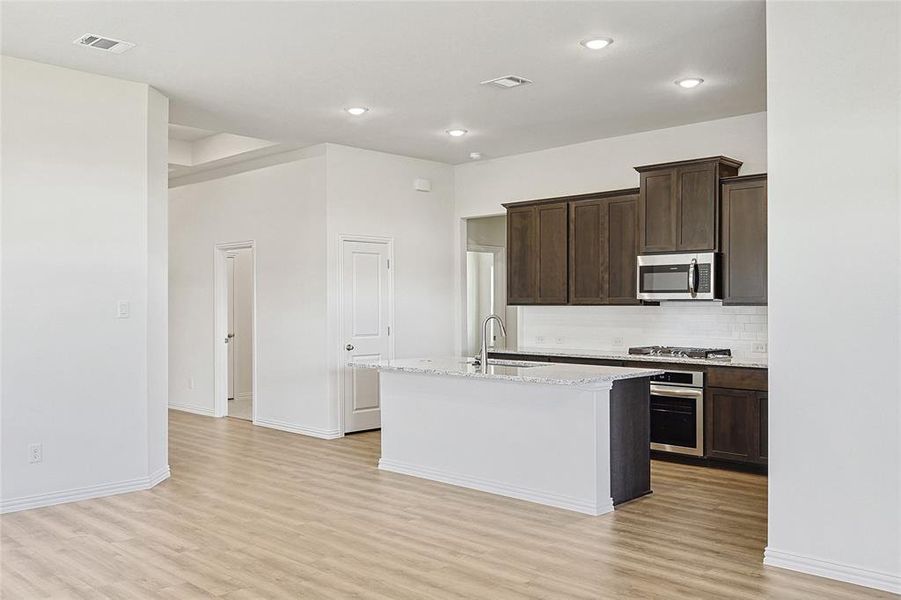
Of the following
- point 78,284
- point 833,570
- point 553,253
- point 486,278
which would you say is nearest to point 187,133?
point 78,284

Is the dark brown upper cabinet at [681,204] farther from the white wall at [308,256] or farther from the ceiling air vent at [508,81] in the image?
the white wall at [308,256]

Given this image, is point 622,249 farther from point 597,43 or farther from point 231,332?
point 231,332

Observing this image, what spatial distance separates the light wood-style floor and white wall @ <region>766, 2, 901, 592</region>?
0.88 feet

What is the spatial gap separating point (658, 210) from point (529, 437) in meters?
2.54

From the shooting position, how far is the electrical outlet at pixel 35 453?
5078mm

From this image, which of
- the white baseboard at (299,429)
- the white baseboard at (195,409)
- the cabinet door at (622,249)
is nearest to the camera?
the cabinet door at (622,249)

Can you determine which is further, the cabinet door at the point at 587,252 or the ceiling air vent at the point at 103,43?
the cabinet door at the point at 587,252

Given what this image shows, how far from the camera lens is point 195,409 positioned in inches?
370

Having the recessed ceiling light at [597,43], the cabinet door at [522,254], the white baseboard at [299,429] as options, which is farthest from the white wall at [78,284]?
the cabinet door at [522,254]

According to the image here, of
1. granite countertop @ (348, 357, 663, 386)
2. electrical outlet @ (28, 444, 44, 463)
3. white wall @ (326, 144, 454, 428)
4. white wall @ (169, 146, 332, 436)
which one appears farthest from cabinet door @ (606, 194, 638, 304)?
electrical outlet @ (28, 444, 44, 463)

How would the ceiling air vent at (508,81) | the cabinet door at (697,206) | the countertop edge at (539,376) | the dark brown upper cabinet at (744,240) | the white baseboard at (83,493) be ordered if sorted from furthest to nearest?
the cabinet door at (697,206)
the dark brown upper cabinet at (744,240)
the ceiling air vent at (508,81)
the white baseboard at (83,493)
the countertop edge at (539,376)

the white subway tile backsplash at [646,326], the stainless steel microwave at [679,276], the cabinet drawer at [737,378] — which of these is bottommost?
the cabinet drawer at [737,378]

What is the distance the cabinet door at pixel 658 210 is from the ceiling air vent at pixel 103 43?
4.13 meters

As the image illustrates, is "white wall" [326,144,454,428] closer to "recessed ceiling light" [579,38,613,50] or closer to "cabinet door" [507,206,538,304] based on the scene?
"cabinet door" [507,206,538,304]
